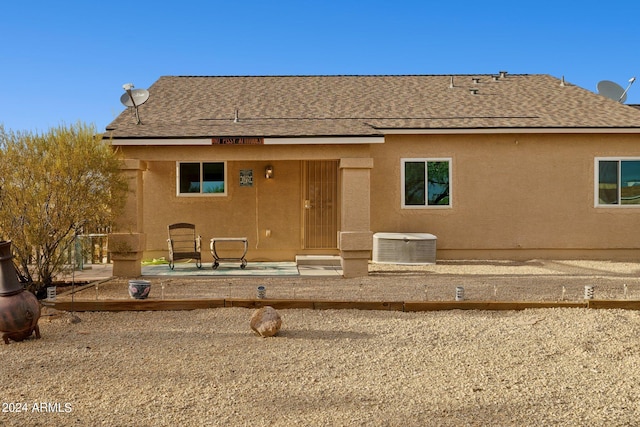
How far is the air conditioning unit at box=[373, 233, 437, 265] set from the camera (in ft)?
41.6

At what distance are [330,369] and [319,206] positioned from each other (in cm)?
918

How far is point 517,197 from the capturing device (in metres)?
13.7

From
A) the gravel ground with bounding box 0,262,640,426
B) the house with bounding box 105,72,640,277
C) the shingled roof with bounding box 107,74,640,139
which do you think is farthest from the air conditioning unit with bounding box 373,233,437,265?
the gravel ground with bounding box 0,262,640,426

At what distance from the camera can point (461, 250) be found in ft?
45.1

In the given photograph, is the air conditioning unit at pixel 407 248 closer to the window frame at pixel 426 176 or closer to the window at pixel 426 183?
the window frame at pixel 426 176

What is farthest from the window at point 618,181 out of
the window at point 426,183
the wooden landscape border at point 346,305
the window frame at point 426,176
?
the wooden landscape border at point 346,305

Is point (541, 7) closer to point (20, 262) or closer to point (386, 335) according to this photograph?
point (386, 335)

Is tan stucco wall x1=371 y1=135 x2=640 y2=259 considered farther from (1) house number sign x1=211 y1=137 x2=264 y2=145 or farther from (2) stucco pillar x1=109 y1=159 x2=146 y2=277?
(2) stucco pillar x1=109 y1=159 x2=146 y2=277

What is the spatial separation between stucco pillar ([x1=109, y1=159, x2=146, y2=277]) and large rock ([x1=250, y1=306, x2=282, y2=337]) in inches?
207

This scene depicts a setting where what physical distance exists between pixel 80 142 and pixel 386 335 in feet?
19.6

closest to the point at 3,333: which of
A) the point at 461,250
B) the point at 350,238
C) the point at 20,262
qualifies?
the point at 20,262

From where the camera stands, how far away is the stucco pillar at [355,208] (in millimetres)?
10570

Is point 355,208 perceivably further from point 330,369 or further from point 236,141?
point 330,369

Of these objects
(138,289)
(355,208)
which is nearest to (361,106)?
(355,208)
